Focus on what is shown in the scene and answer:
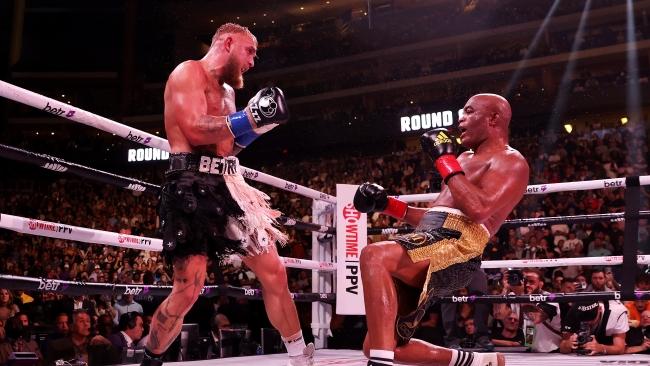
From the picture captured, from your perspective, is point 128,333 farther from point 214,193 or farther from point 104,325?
point 214,193

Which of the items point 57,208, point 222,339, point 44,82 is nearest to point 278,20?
point 44,82

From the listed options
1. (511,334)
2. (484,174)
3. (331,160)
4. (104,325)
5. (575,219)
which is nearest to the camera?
(484,174)

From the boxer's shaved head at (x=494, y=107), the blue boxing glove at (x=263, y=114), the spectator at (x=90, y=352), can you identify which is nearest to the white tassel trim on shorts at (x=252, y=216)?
the blue boxing glove at (x=263, y=114)

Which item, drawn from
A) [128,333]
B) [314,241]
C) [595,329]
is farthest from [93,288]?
[595,329]

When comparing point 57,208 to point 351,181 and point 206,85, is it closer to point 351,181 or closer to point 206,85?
point 351,181

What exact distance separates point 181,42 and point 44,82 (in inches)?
157

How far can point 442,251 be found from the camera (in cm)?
211

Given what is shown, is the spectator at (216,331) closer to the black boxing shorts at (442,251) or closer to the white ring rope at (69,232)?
the white ring rope at (69,232)

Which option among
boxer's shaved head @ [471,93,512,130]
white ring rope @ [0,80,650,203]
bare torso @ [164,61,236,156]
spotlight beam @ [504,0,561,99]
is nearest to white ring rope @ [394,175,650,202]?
white ring rope @ [0,80,650,203]

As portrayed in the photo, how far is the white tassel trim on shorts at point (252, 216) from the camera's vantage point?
2381mm

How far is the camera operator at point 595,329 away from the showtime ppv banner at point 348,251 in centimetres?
125

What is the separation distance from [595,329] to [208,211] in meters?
2.70

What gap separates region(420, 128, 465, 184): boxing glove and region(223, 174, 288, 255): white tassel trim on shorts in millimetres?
676

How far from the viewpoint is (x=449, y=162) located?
211 cm
